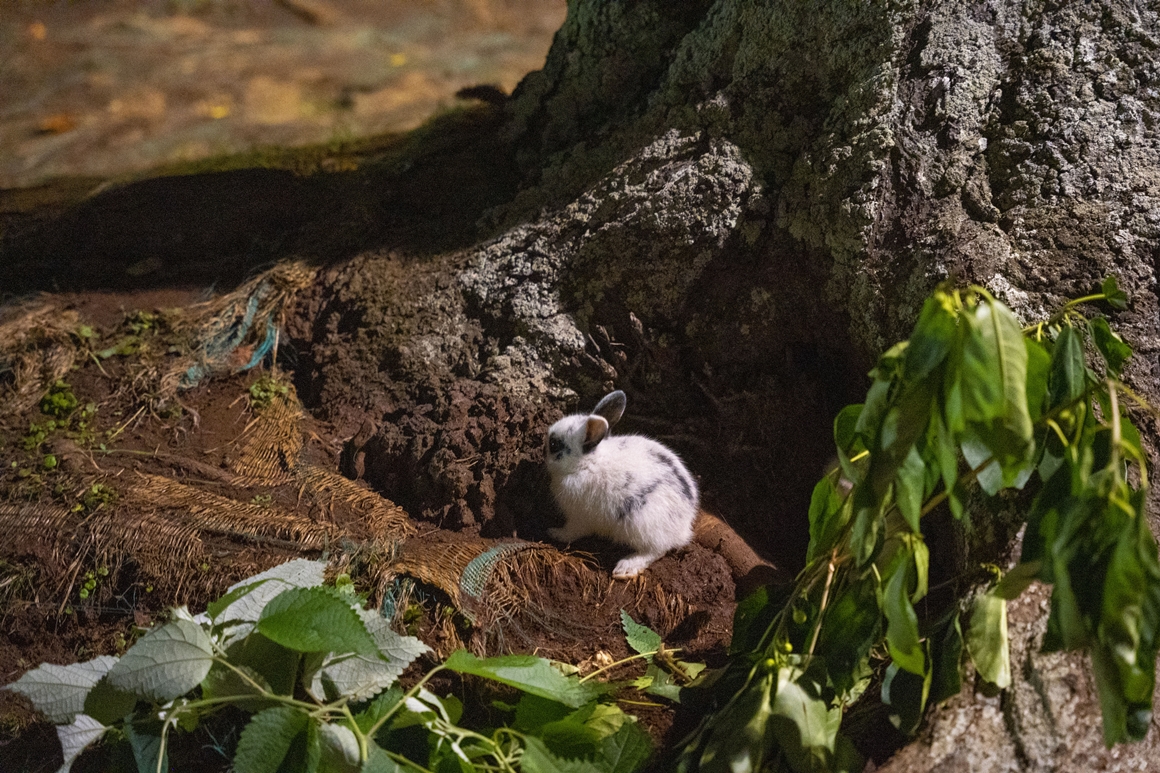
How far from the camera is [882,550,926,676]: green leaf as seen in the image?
1878mm

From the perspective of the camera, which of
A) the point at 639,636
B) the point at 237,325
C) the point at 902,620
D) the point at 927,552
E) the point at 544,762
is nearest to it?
the point at 902,620

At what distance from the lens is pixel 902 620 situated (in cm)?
188

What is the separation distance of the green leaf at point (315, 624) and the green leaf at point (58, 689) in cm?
61

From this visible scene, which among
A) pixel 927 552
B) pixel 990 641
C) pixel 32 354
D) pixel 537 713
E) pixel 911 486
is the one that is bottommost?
pixel 537 713

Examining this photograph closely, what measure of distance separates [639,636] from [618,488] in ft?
2.14

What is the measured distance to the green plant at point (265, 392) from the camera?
3982 millimetres

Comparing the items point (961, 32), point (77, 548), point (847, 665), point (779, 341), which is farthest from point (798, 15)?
point (77, 548)

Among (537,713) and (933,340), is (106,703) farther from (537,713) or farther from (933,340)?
(933,340)

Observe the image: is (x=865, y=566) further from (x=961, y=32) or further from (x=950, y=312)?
(x=961, y=32)

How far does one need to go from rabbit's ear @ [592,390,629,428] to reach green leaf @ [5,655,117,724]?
1.99 m

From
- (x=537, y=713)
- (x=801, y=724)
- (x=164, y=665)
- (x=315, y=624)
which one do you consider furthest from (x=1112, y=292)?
(x=164, y=665)

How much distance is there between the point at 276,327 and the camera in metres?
4.28

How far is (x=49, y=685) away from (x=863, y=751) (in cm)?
236

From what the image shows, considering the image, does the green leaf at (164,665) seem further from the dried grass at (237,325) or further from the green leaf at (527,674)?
the dried grass at (237,325)
